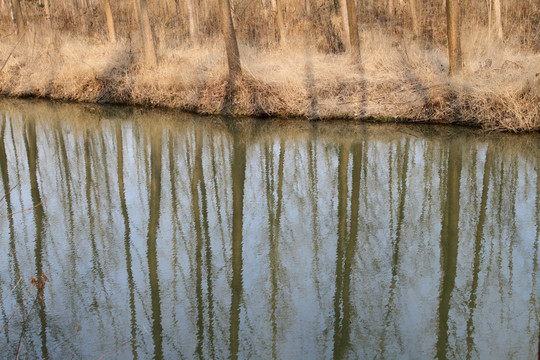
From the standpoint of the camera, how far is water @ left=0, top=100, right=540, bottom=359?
565 cm

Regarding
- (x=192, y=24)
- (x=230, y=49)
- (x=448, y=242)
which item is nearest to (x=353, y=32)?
(x=230, y=49)

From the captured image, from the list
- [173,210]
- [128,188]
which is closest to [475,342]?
[173,210]

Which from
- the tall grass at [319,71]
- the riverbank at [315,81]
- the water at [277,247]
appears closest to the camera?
the water at [277,247]

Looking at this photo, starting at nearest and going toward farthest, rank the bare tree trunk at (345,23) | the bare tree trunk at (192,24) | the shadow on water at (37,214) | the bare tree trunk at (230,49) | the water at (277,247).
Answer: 1. the water at (277,247)
2. the shadow on water at (37,214)
3. the bare tree trunk at (230,49)
4. the bare tree trunk at (345,23)
5. the bare tree trunk at (192,24)

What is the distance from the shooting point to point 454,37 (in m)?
13.5

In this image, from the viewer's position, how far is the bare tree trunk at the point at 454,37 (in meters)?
13.3

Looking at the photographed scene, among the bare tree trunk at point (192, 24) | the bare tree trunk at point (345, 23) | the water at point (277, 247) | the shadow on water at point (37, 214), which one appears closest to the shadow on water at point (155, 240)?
the water at point (277, 247)

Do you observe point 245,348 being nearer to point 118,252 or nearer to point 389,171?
point 118,252

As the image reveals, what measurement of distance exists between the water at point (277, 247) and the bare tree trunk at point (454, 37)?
155cm

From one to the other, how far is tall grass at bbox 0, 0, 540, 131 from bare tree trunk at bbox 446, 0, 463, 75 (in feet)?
0.71

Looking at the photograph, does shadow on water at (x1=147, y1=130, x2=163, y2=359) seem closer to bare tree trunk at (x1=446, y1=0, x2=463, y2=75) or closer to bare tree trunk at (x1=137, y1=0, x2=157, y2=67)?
bare tree trunk at (x1=137, y1=0, x2=157, y2=67)

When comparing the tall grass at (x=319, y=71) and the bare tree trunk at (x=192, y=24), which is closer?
the tall grass at (x=319, y=71)

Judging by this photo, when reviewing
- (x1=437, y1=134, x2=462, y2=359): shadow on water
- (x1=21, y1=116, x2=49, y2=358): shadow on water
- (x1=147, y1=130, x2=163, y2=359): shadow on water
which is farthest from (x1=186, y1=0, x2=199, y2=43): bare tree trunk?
(x1=437, y1=134, x2=462, y2=359): shadow on water

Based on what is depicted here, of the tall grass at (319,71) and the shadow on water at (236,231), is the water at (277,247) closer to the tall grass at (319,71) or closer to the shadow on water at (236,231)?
the shadow on water at (236,231)
